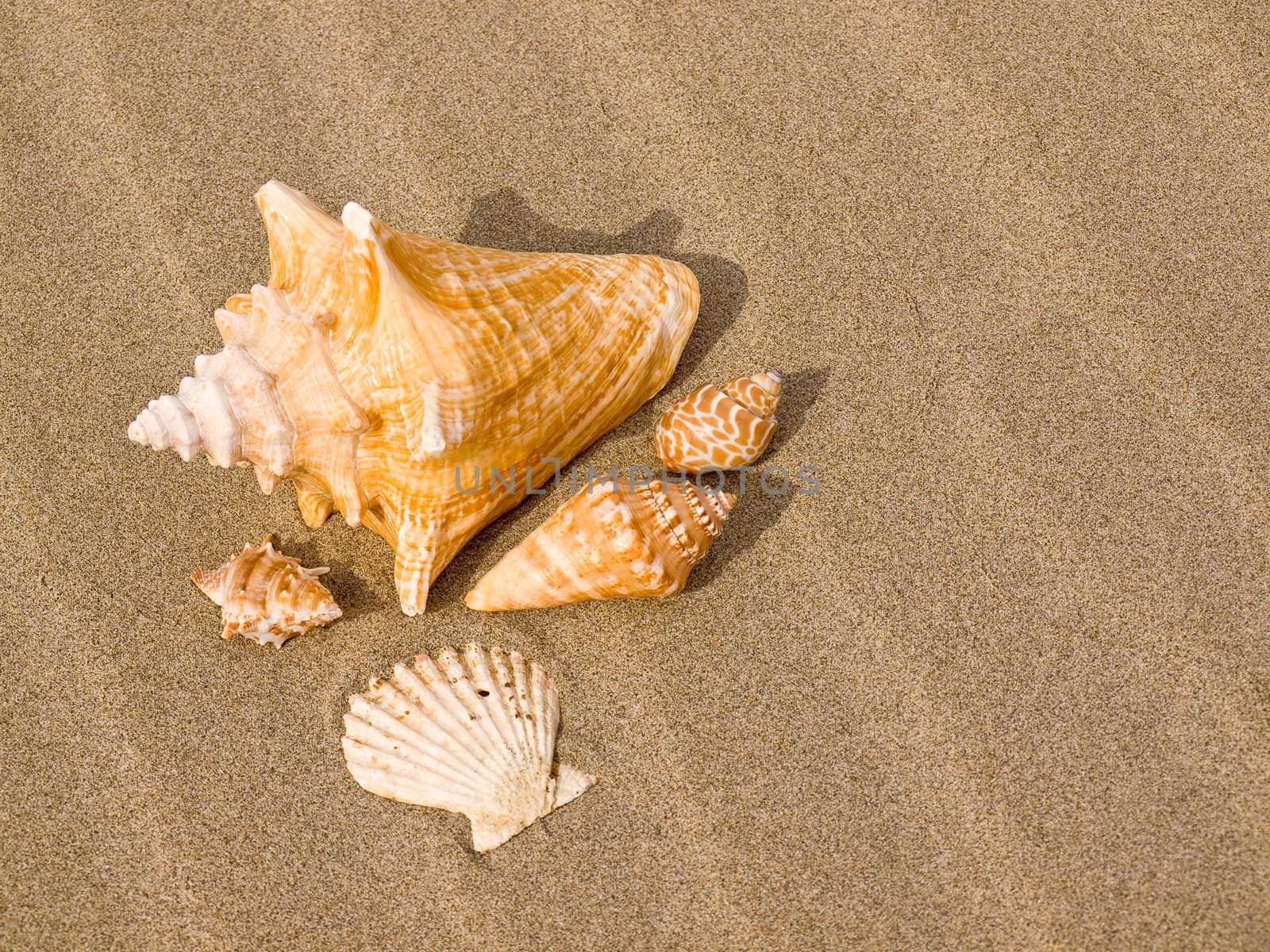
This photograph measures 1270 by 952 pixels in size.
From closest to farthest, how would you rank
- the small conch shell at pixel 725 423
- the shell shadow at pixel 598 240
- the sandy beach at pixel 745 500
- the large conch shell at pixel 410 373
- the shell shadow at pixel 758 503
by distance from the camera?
the large conch shell at pixel 410 373 < the sandy beach at pixel 745 500 < the small conch shell at pixel 725 423 < the shell shadow at pixel 758 503 < the shell shadow at pixel 598 240

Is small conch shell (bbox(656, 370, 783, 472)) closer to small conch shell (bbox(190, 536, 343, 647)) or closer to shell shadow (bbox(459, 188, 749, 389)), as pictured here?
shell shadow (bbox(459, 188, 749, 389))

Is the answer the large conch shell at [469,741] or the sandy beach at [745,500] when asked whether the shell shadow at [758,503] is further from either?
the large conch shell at [469,741]

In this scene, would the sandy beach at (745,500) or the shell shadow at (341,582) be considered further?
the shell shadow at (341,582)

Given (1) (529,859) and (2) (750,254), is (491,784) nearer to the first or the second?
(1) (529,859)

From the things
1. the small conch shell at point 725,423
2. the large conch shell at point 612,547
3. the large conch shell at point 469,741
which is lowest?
the large conch shell at point 469,741

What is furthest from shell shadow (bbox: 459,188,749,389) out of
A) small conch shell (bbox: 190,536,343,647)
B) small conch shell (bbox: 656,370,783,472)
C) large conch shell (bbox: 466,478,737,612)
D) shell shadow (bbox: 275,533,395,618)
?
small conch shell (bbox: 190,536,343,647)

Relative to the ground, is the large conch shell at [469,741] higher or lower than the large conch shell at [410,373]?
lower

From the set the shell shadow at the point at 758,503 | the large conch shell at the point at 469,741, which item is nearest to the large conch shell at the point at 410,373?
the large conch shell at the point at 469,741

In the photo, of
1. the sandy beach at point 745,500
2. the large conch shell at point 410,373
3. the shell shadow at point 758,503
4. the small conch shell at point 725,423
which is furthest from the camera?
the shell shadow at point 758,503
